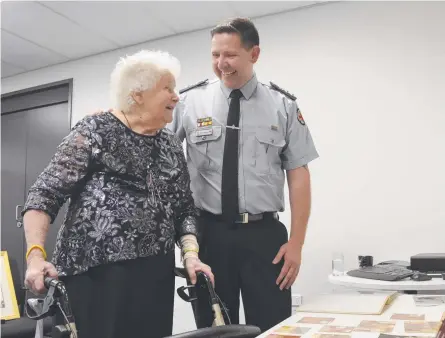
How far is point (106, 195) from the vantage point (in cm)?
141

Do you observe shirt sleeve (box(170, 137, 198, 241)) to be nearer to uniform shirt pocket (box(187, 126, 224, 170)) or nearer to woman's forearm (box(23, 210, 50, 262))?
uniform shirt pocket (box(187, 126, 224, 170))

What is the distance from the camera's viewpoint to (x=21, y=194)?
4641mm

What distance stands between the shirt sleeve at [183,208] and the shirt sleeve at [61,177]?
1.05 feet

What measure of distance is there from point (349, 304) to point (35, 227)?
2.96 ft

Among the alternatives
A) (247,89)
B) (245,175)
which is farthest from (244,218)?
(247,89)

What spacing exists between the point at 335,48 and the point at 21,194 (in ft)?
10.7

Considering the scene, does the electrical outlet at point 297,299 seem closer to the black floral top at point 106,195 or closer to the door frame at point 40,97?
the black floral top at point 106,195

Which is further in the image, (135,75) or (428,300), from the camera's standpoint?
(135,75)

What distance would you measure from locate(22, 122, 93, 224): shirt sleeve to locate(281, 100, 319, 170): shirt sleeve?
2.60ft

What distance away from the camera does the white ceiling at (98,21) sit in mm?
3344

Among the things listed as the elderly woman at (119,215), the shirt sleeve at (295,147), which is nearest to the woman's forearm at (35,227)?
the elderly woman at (119,215)

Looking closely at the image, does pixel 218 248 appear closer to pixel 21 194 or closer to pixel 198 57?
pixel 198 57

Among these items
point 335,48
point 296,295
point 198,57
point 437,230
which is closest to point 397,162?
point 437,230

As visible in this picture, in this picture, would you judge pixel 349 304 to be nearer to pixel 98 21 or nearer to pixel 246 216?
pixel 246 216
